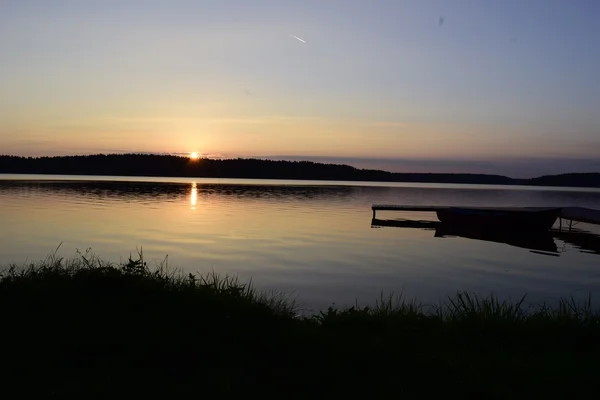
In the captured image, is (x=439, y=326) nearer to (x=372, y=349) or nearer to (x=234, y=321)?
(x=372, y=349)

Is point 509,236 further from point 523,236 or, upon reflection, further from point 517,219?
point 517,219

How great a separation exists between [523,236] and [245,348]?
120ft

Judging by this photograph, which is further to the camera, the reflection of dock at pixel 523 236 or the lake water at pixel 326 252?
the reflection of dock at pixel 523 236

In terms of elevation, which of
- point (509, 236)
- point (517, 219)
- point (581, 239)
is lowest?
point (509, 236)

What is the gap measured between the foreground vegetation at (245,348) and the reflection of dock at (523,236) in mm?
24255

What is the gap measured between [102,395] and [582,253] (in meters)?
30.8

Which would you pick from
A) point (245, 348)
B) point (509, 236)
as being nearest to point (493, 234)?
point (509, 236)

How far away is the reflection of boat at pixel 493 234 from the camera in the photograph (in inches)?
1338

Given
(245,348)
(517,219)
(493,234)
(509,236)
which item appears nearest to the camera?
(245,348)

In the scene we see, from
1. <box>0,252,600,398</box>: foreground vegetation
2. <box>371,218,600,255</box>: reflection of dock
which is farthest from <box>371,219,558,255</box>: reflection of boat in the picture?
<box>0,252,600,398</box>: foreground vegetation

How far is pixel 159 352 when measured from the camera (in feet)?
24.7

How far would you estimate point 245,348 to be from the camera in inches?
309

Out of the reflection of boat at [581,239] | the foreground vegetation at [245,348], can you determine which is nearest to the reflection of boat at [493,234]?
the reflection of boat at [581,239]

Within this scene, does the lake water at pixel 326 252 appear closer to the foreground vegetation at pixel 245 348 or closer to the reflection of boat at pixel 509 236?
the reflection of boat at pixel 509 236
